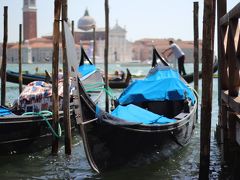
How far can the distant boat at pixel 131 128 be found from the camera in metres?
3.27

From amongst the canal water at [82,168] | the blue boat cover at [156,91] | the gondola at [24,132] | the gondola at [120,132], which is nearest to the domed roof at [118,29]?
the blue boat cover at [156,91]

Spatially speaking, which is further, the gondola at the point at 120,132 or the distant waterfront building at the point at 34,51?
the distant waterfront building at the point at 34,51

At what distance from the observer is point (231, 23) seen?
9.87 ft

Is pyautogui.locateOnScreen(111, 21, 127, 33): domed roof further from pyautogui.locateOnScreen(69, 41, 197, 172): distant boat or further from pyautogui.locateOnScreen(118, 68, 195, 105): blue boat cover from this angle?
pyautogui.locateOnScreen(69, 41, 197, 172): distant boat

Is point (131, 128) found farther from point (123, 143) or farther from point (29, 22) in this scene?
point (29, 22)

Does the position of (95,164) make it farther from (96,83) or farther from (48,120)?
(96,83)

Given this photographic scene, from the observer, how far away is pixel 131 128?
133 inches

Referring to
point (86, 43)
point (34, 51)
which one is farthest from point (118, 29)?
point (34, 51)

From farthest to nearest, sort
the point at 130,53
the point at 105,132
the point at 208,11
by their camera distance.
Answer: the point at 130,53
the point at 105,132
the point at 208,11

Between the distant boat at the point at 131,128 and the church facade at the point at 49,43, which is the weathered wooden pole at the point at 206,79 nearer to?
the distant boat at the point at 131,128

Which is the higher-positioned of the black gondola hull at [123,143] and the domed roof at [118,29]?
the domed roof at [118,29]

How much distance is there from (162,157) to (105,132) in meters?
0.79

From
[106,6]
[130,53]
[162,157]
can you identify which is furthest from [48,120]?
[130,53]

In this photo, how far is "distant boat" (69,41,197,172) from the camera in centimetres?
327
